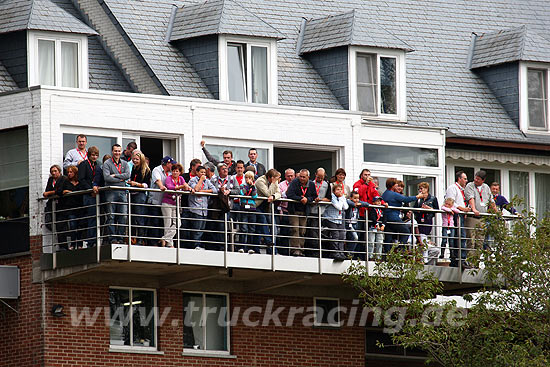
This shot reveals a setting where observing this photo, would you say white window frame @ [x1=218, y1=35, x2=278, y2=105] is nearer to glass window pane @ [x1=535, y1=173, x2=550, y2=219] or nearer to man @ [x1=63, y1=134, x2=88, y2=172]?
man @ [x1=63, y1=134, x2=88, y2=172]

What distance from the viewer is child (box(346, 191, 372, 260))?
32.8 m

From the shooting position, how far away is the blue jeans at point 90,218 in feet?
101

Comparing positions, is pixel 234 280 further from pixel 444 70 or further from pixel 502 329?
pixel 444 70

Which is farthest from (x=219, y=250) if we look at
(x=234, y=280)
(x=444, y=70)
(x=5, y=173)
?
(x=444, y=70)

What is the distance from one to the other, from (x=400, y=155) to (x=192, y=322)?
6.32m

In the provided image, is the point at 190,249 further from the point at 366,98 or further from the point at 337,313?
the point at 366,98

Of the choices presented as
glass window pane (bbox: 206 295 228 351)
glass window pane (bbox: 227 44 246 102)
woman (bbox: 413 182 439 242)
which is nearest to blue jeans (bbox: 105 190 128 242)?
glass window pane (bbox: 206 295 228 351)

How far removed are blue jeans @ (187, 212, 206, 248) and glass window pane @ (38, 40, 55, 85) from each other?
5.24 m

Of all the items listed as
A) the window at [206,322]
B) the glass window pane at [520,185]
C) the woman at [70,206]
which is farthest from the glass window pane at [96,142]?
the glass window pane at [520,185]

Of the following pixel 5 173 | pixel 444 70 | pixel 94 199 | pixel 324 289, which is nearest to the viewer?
pixel 94 199

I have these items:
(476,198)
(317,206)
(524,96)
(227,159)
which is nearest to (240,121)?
(227,159)

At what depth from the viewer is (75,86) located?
34812 mm

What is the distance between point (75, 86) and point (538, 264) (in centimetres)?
1059

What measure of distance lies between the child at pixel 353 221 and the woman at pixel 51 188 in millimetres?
5800
